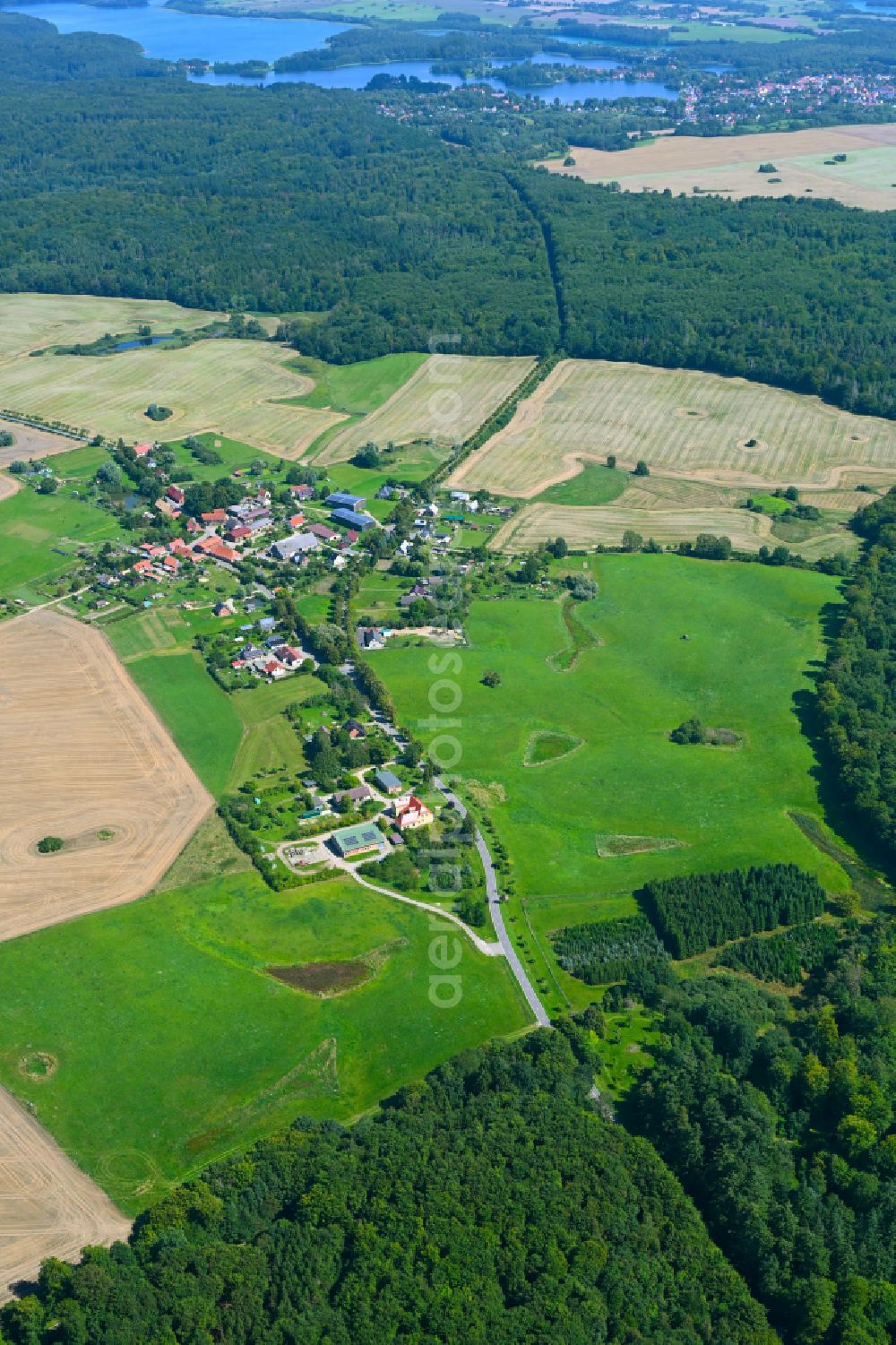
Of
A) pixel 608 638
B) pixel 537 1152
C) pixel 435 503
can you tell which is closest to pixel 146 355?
pixel 435 503

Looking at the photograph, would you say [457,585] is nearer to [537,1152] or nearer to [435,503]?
[435,503]

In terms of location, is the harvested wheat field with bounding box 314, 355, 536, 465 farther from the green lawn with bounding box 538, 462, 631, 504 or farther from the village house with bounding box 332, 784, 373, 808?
the village house with bounding box 332, 784, 373, 808

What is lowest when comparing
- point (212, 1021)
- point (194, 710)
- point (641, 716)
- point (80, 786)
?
point (194, 710)

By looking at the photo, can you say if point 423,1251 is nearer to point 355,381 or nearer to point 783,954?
point 783,954

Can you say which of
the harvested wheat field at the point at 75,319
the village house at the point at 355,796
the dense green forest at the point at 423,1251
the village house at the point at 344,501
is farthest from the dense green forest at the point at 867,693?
the harvested wheat field at the point at 75,319

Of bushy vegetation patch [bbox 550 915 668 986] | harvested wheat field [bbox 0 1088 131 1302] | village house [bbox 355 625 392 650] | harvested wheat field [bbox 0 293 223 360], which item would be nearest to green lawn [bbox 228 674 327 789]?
village house [bbox 355 625 392 650]

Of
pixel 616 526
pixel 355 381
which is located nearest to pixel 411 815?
pixel 616 526

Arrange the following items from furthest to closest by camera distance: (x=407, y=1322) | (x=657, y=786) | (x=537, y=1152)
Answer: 1. (x=657, y=786)
2. (x=537, y=1152)
3. (x=407, y=1322)
